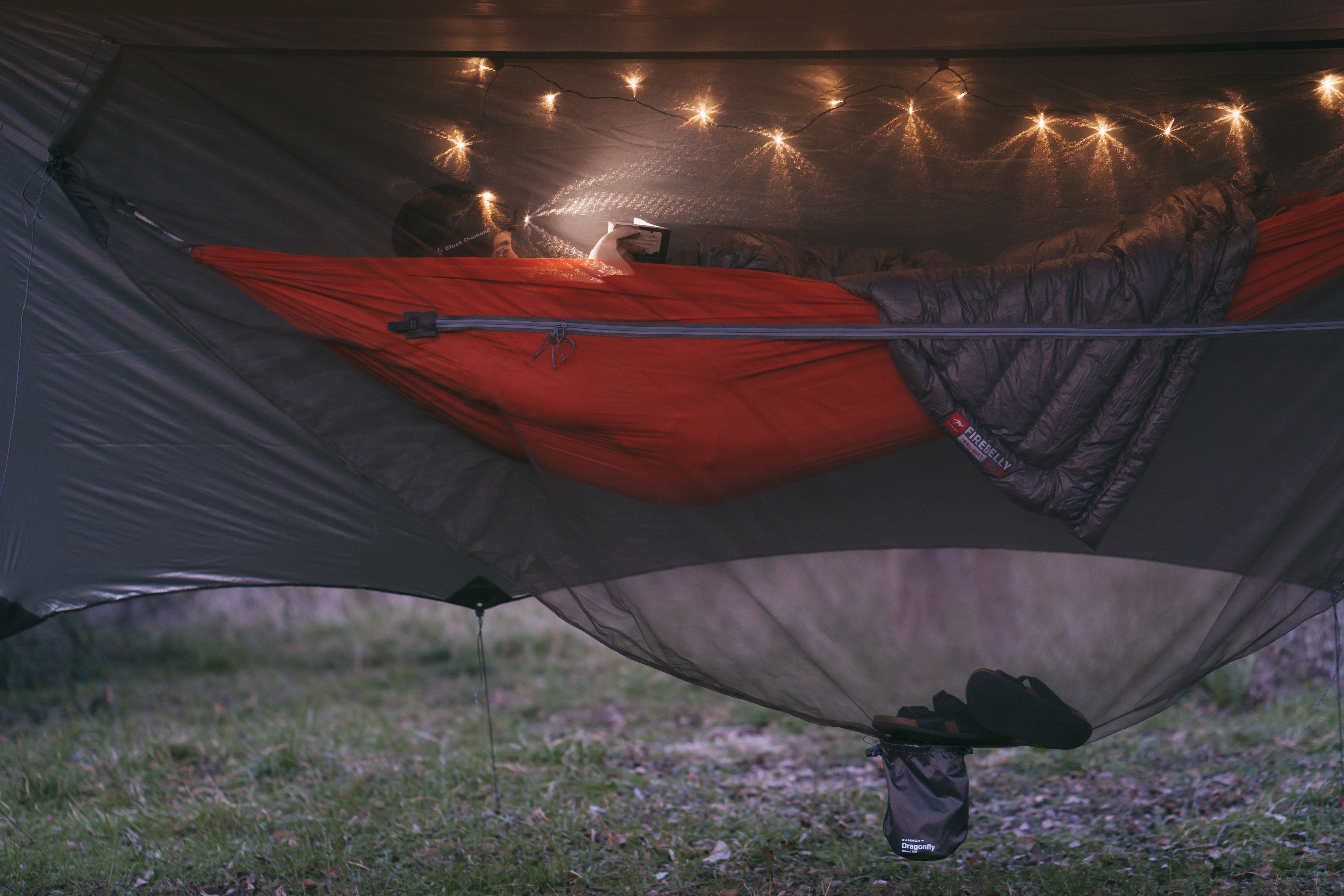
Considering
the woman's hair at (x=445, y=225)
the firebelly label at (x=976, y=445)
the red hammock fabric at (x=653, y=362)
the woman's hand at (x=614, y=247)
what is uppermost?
the woman's hair at (x=445, y=225)

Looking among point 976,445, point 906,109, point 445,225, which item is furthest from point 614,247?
point 976,445

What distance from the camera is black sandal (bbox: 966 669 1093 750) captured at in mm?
1533

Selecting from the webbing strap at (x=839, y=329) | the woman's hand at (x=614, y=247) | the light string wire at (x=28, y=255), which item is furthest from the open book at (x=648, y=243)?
the light string wire at (x=28, y=255)

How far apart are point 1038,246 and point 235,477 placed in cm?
180

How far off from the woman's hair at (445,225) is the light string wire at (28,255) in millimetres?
746

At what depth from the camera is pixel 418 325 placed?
1.65m

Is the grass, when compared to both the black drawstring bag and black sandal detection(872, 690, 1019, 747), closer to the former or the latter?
the black drawstring bag

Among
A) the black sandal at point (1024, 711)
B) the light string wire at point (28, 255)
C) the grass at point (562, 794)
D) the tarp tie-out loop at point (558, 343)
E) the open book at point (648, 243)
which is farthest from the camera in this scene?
the grass at point (562, 794)

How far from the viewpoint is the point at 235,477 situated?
2037mm

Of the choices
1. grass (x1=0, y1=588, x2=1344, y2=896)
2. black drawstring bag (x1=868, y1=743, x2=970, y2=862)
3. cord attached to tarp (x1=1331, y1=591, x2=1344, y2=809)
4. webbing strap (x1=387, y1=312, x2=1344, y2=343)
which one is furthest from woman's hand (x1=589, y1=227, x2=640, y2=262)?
cord attached to tarp (x1=1331, y1=591, x2=1344, y2=809)

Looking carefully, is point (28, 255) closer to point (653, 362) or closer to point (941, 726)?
point (653, 362)

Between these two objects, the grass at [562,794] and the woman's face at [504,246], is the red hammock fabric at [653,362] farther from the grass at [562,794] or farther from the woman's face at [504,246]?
the grass at [562,794]

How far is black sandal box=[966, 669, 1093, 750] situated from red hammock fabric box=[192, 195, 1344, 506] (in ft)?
1.49

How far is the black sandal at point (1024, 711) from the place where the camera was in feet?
5.03
